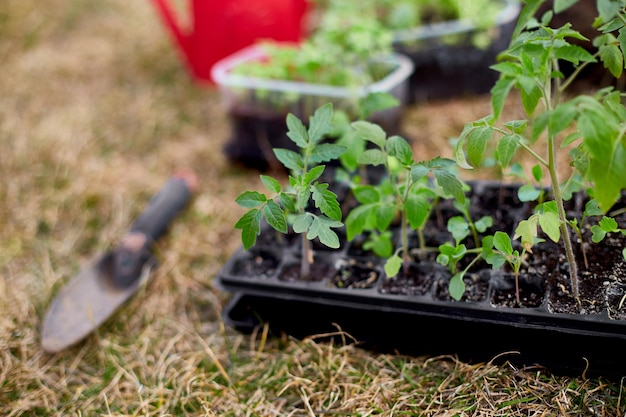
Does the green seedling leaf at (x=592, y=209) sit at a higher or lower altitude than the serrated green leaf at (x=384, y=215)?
lower

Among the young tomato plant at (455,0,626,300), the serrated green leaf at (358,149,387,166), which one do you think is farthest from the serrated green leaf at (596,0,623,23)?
the serrated green leaf at (358,149,387,166)

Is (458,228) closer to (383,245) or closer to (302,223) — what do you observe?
(383,245)

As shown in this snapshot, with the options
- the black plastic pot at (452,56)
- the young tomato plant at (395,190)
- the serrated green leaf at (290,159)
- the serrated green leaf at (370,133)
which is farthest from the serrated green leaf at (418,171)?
the black plastic pot at (452,56)

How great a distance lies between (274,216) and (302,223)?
5 centimetres

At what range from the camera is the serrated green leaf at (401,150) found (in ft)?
3.38

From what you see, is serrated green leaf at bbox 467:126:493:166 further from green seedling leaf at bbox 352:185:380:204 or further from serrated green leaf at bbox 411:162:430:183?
green seedling leaf at bbox 352:185:380:204

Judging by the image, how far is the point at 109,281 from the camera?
4.91 ft

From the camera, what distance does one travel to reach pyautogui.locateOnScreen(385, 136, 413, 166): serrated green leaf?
1.03 metres

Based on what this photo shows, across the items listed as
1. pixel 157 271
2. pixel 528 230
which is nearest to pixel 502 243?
pixel 528 230

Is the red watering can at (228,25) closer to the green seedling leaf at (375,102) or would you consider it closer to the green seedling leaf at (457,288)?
the green seedling leaf at (375,102)

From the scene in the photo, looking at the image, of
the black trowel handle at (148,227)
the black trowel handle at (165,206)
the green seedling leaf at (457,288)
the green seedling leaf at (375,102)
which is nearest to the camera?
the green seedling leaf at (457,288)

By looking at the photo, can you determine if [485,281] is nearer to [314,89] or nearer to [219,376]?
[219,376]

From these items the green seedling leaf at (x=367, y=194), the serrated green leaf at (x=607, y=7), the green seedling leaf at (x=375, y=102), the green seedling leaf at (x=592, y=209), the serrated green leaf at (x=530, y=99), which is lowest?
the green seedling leaf at (x=592, y=209)

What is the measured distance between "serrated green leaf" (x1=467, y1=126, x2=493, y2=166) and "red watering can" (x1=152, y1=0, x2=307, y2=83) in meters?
1.48
